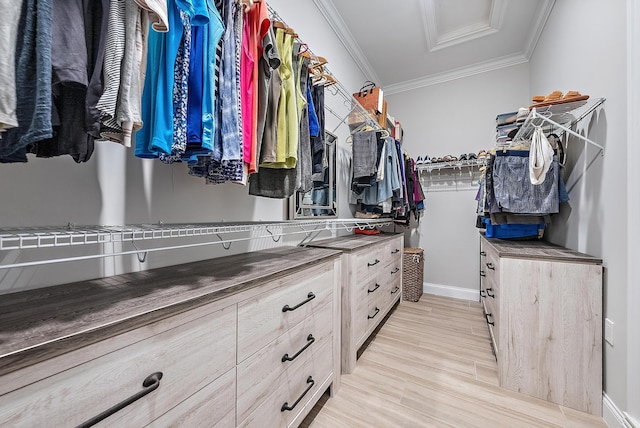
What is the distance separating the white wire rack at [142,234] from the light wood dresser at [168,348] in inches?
4.6

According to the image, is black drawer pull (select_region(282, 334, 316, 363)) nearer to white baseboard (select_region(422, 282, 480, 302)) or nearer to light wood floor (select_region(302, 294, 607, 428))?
light wood floor (select_region(302, 294, 607, 428))

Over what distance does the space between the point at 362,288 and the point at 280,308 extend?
3.06 feet

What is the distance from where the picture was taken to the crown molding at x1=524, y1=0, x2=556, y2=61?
224 centimetres

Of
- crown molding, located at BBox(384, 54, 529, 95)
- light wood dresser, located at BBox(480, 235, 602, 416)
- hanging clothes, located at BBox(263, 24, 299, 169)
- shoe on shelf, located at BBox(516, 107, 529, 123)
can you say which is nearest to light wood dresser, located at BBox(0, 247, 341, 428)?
hanging clothes, located at BBox(263, 24, 299, 169)

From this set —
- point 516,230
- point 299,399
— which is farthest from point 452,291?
point 299,399

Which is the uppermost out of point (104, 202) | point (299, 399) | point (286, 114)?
point (286, 114)

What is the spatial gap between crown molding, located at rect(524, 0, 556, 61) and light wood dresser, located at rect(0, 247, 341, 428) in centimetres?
308

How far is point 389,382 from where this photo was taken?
1.57 metres

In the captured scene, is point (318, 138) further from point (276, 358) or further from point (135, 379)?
point (135, 379)

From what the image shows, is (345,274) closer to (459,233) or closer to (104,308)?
(104,308)

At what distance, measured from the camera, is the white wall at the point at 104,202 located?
74cm

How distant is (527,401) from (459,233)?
6.71 feet

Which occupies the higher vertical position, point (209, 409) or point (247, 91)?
point (247, 91)

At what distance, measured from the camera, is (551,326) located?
1.43m
